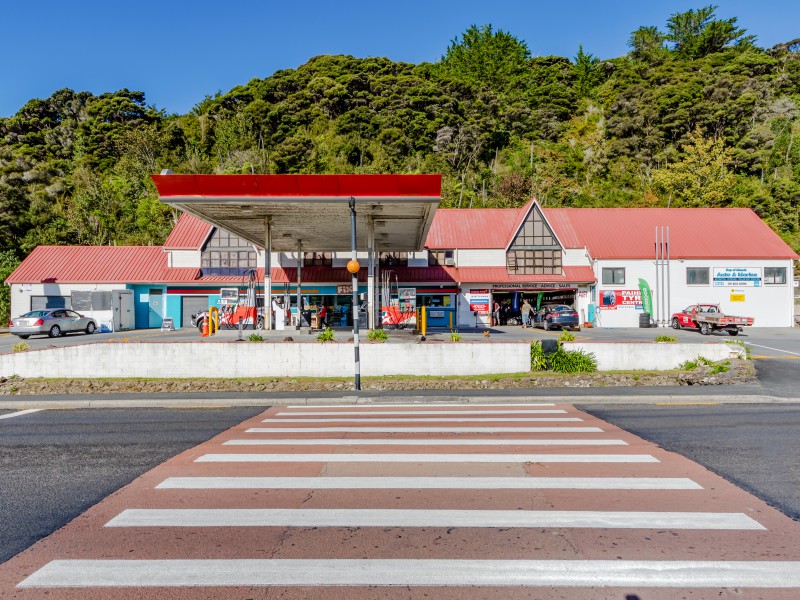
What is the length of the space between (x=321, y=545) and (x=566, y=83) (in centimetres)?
9248

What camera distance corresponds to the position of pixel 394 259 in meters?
38.2

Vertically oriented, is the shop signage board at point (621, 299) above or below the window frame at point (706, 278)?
below

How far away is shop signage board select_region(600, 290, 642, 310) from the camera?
3647 centimetres

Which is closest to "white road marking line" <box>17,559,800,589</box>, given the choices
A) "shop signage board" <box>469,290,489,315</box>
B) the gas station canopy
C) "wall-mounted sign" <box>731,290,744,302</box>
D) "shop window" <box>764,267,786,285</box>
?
the gas station canopy

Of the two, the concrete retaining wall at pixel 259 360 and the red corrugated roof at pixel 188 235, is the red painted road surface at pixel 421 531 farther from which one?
the red corrugated roof at pixel 188 235

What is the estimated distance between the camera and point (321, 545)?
4672 millimetres

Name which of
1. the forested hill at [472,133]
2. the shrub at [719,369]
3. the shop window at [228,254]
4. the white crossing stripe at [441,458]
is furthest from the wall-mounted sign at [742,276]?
the white crossing stripe at [441,458]

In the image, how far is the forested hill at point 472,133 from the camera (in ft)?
188

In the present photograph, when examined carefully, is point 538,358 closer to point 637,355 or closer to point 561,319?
point 637,355

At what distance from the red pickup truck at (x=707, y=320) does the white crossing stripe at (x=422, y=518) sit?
2813 cm

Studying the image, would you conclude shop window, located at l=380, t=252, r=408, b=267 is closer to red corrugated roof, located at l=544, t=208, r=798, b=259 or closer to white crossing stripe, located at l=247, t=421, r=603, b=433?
red corrugated roof, located at l=544, t=208, r=798, b=259

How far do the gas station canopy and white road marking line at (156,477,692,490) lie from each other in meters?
13.6

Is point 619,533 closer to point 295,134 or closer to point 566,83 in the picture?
point 295,134

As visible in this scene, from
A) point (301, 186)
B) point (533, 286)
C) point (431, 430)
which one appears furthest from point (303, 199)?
point (533, 286)
